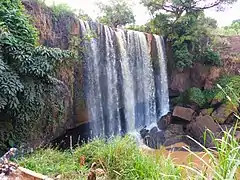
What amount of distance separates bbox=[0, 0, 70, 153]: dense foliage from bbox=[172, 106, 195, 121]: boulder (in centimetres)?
598

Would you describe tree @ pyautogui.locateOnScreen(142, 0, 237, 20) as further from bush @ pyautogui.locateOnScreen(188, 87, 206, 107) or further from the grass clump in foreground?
the grass clump in foreground

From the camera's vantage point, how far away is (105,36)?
684cm

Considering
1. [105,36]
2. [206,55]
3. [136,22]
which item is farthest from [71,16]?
[136,22]

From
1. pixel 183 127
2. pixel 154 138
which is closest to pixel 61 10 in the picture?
pixel 154 138

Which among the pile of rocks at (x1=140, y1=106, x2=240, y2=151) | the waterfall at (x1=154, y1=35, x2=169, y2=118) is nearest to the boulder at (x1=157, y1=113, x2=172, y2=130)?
the pile of rocks at (x1=140, y1=106, x2=240, y2=151)

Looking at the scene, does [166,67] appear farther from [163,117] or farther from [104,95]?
[104,95]

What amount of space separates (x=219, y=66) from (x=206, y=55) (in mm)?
684

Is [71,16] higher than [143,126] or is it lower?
higher

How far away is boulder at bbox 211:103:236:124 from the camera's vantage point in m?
8.50

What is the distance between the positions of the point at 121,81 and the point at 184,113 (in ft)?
9.45

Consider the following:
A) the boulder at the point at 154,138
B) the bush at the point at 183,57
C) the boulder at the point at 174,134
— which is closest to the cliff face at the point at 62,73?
the boulder at the point at 154,138

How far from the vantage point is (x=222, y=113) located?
28.2 feet

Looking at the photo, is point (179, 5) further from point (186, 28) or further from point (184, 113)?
point (184, 113)

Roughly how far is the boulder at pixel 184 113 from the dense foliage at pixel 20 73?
5982mm
